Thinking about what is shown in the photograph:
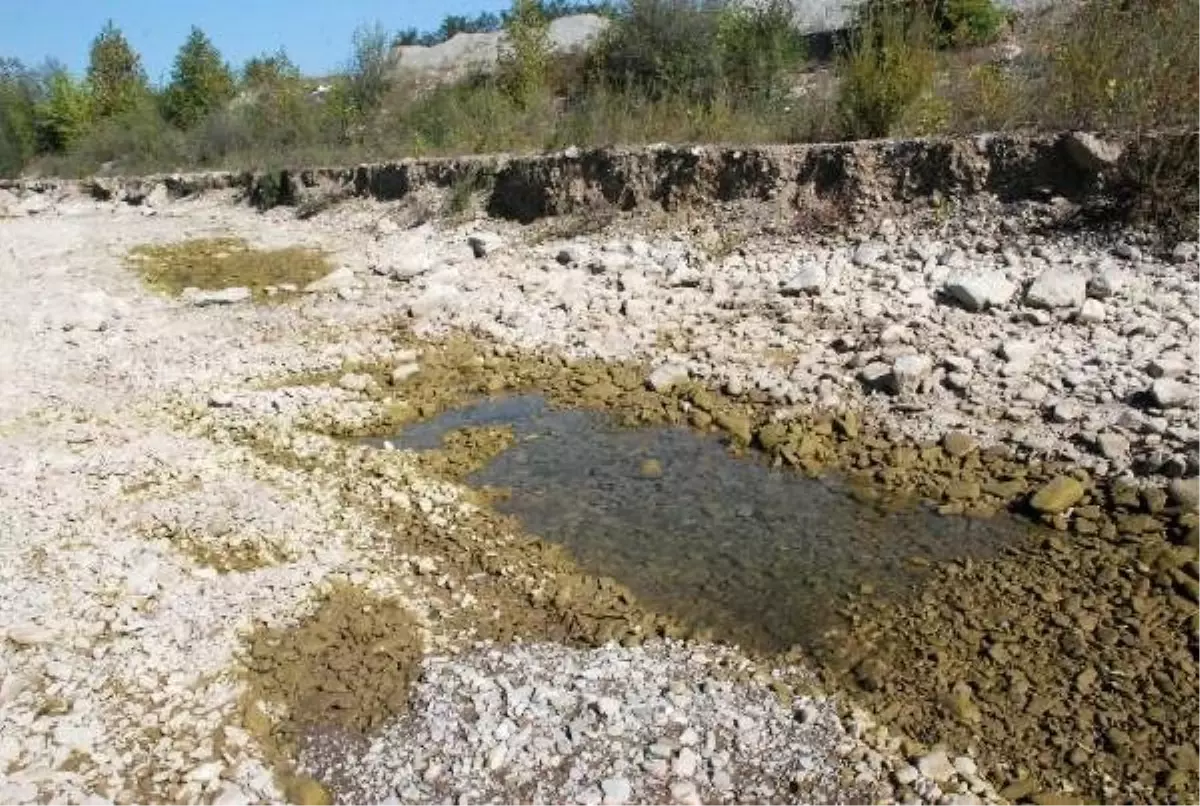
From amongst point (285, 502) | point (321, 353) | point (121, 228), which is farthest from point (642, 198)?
point (121, 228)

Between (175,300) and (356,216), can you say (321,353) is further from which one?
(356,216)

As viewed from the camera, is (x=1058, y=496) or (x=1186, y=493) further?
(x=1058, y=496)

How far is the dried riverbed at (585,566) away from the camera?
3.56 meters

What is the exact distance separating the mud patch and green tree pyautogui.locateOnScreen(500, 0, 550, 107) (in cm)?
1375

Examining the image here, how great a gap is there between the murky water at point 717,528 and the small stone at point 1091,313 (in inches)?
89.7

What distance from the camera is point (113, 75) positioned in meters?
28.7

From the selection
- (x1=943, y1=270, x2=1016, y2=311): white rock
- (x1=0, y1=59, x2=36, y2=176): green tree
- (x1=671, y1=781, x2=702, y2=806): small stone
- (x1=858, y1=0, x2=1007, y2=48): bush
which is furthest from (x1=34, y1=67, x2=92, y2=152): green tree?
(x1=671, y1=781, x2=702, y2=806): small stone

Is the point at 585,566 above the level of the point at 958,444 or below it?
below

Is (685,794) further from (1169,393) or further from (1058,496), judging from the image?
(1169,393)

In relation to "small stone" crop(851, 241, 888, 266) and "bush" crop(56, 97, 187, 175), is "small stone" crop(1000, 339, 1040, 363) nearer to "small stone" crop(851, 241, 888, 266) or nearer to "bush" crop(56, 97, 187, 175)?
"small stone" crop(851, 241, 888, 266)

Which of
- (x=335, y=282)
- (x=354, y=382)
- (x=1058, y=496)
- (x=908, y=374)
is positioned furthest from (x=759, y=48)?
(x=1058, y=496)

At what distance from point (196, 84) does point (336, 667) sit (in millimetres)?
24915

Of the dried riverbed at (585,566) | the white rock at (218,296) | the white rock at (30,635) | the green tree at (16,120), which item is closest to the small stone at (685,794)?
the dried riverbed at (585,566)

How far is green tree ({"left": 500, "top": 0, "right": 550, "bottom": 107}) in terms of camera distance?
17.5m
